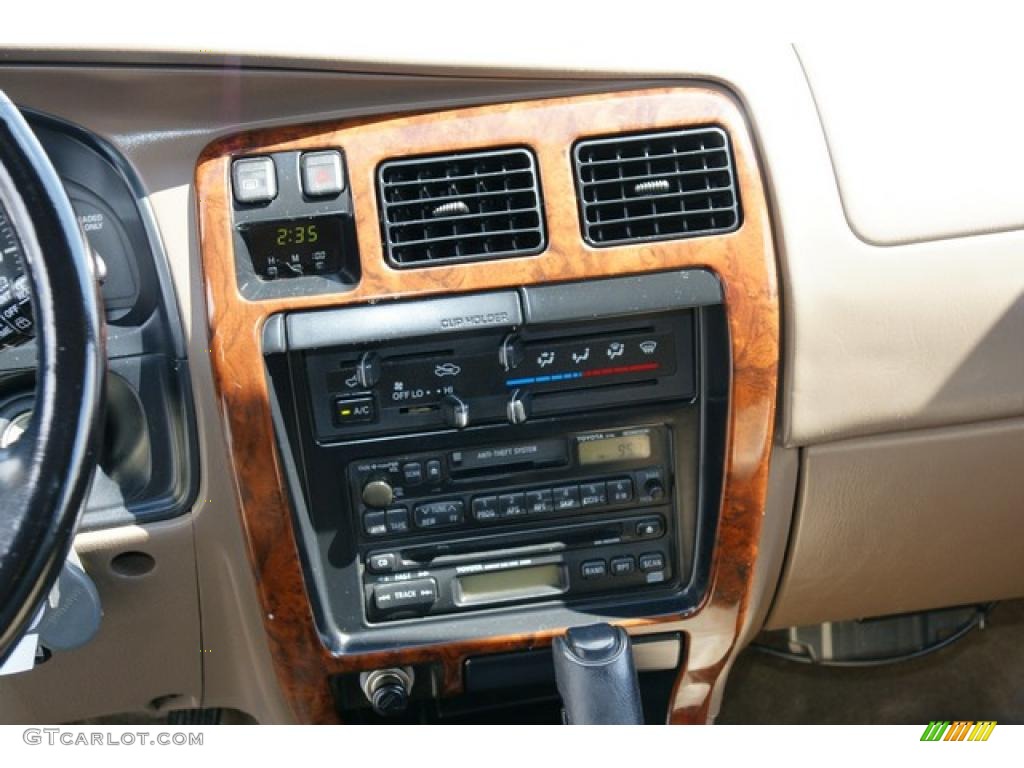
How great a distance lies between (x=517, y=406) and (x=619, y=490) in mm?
232

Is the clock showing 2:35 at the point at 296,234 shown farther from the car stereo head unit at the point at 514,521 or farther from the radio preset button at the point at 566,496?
the radio preset button at the point at 566,496

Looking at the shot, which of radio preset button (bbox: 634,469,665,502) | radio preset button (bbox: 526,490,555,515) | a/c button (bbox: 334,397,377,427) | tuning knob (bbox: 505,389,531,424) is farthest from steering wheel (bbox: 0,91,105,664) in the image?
radio preset button (bbox: 634,469,665,502)

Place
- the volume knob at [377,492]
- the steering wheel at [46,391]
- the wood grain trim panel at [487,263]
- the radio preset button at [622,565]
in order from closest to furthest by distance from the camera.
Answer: the steering wheel at [46,391] < the wood grain trim panel at [487,263] < the volume knob at [377,492] < the radio preset button at [622,565]

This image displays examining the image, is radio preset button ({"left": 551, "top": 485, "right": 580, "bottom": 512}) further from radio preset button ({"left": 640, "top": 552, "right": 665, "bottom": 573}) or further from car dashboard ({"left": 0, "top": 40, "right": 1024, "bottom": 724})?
radio preset button ({"left": 640, "top": 552, "right": 665, "bottom": 573})

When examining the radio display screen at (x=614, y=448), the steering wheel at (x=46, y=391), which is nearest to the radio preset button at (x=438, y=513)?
the radio display screen at (x=614, y=448)

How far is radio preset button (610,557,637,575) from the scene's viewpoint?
192 centimetres

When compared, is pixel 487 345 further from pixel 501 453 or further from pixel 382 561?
pixel 382 561

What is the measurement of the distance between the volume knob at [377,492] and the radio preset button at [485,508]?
0.13 m

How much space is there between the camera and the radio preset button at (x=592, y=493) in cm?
187

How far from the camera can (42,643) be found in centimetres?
175

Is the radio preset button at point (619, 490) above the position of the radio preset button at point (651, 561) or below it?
above

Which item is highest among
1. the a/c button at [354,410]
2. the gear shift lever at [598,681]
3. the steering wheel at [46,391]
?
the steering wheel at [46,391]

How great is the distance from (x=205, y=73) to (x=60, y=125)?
0.78ft

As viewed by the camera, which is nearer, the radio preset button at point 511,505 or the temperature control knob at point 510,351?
the temperature control knob at point 510,351
